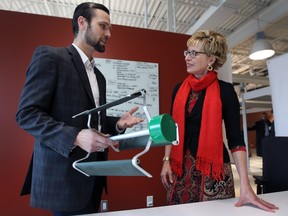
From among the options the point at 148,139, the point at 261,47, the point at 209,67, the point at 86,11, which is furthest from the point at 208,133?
the point at 261,47

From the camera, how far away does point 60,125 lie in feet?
2.49

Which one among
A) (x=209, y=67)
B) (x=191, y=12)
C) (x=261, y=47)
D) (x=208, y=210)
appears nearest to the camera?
(x=208, y=210)

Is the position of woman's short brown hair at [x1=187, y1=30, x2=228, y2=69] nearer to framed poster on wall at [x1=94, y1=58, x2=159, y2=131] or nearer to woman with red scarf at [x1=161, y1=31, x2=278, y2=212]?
woman with red scarf at [x1=161, y1=31, x2=278, y2=212]

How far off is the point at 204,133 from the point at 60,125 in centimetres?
75

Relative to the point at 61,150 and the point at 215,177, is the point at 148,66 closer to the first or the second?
the point at 215,177

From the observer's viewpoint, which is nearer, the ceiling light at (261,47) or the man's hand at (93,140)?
the man's hand at (93,140)

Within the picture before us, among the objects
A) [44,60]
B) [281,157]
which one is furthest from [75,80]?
[281,157]

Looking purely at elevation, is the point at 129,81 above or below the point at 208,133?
above

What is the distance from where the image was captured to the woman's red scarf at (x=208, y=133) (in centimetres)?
117

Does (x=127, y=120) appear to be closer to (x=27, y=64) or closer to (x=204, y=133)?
(x=204, y=133)

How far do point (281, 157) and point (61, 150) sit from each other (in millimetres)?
1862

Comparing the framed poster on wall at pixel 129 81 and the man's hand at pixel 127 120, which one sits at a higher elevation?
the framed poster on wall at pixel 129 81

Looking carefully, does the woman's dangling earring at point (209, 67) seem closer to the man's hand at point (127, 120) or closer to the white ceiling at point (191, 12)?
the man's hand at point (127, 120)

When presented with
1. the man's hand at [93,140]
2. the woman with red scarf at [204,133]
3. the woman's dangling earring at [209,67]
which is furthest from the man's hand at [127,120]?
the woman's dangling earring at [209,67]
